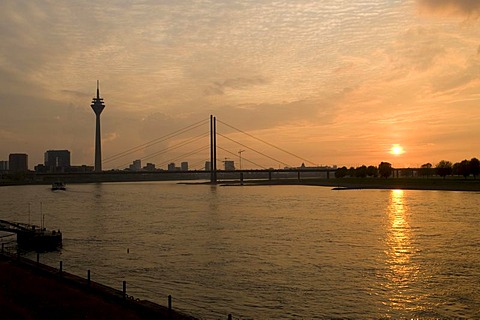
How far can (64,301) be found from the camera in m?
14.3

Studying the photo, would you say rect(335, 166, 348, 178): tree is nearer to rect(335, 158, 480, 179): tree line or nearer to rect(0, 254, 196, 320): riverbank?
rect(335, 158, 480, 179): tree line

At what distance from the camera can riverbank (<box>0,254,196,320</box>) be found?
13.1m

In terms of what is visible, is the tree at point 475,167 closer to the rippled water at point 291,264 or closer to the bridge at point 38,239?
the rippled water at point 291,264

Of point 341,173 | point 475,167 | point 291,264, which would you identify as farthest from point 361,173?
point 291,264

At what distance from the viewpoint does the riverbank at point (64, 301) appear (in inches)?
516

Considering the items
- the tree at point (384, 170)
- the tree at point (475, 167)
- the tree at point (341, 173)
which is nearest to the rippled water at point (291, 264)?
the tree at point (475, 167)

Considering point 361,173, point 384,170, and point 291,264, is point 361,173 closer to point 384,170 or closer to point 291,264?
point 384,170

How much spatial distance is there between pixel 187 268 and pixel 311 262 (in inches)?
234

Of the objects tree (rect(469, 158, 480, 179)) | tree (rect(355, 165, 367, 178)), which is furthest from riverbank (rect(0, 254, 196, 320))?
tree (rect(355, 165, 367, 178))

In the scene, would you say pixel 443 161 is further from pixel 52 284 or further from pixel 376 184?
pixel 52 284

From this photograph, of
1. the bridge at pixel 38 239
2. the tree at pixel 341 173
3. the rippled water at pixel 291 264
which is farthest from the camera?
the tree at pixel 341 173

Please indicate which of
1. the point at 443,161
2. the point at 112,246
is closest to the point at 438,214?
the point at 112,246

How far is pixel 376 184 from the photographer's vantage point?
411 feet

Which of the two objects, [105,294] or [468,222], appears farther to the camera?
[468,222]
